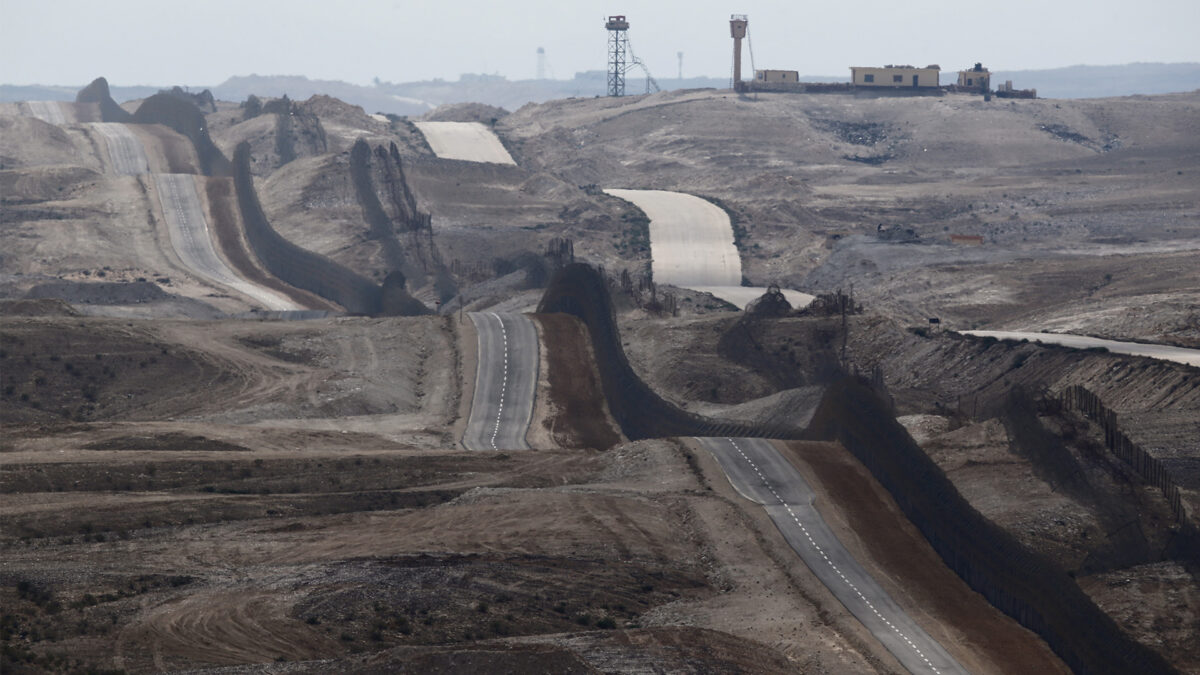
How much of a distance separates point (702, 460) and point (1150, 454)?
18123 millimetres

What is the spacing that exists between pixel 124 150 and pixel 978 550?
157m

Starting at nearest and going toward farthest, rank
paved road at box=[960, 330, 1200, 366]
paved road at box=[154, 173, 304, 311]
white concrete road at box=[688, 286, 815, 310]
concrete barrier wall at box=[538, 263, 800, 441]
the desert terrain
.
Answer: the desert terrain → concrete barrier wall at box=[538, 263, 800, 441] → paved road at box=[960, 330, 1200, 366] → white concrete road at box=[688, 286, 815, 310] → paved road at box=[154, 173, 304, 311]

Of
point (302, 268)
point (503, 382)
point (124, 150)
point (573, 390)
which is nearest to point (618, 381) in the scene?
point (573, 390)

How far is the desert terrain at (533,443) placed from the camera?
4366 cm

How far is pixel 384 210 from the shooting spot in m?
155

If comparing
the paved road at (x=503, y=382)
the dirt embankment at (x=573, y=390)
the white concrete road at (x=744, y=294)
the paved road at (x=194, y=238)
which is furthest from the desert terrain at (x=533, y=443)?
the white concrete road at (x=744, y=294)

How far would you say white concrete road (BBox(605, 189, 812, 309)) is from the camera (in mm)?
134500

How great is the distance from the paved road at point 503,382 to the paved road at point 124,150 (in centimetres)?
10010

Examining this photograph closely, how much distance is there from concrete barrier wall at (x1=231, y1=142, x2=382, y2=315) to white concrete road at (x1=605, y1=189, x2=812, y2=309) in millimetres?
28408

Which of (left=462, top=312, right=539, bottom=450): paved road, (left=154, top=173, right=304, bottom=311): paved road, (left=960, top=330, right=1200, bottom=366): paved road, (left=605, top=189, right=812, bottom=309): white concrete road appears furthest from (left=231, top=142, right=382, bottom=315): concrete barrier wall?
(left=960, top=330, right=1200, bottom=366): paved road

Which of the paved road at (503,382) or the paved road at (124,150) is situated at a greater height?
the paved road at (124,150)

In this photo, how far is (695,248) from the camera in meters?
150

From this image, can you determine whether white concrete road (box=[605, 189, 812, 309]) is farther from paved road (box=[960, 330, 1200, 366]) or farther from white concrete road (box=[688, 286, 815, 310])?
paved road (box=[960, 330, 1200, 366])

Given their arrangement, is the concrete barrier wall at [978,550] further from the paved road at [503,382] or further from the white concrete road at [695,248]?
the white concrete road at [695,248]
